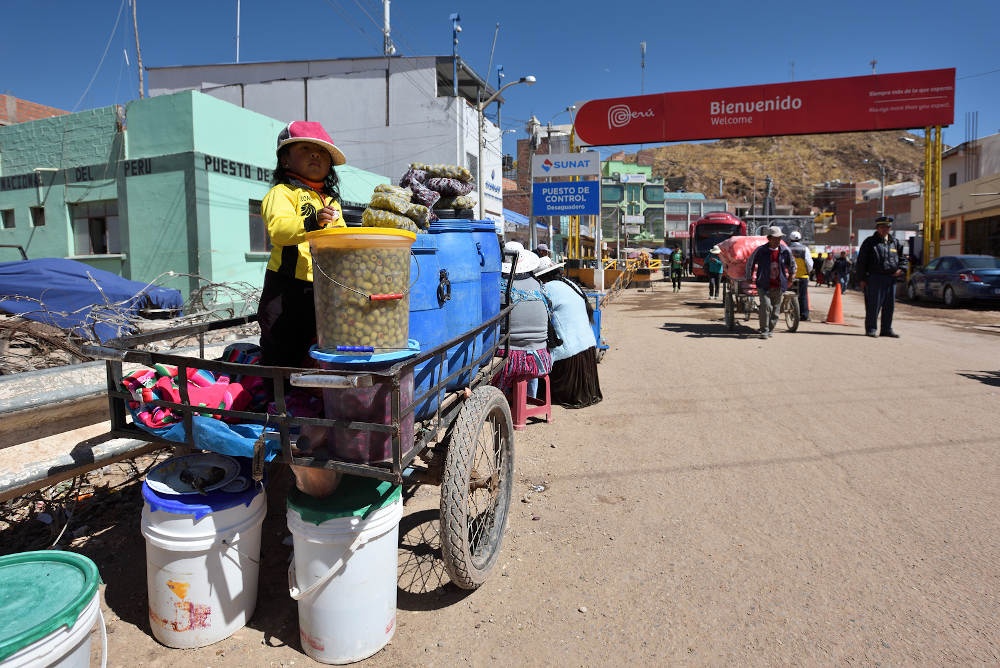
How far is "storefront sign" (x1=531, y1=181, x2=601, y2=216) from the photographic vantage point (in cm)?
1562

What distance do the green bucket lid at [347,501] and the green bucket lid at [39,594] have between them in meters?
0.67

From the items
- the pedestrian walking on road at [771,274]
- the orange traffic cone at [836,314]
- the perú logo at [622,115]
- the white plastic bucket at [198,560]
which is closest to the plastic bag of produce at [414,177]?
the white plastic bucket at [198,560]

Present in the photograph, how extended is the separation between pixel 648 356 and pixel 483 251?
6.10 meters

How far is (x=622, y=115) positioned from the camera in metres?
16.6

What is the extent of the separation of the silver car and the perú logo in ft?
30.7

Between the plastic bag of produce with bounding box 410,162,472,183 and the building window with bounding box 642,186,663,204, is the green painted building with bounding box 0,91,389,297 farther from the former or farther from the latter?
the building window with bounding box 642,186,663,204

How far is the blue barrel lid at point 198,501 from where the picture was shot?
7.31 feet

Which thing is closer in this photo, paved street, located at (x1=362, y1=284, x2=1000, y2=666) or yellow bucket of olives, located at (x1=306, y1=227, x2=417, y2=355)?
yellow bucket of olives, located at (x1=306, y1=227, x2=417, y2=355)

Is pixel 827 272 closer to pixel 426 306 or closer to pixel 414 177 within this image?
pixel 414 177

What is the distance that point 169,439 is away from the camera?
7.75ft

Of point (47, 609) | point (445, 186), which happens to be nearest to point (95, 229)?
point (445, 186)

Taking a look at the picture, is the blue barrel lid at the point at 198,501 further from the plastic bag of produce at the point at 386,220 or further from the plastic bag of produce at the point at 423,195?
the plastic bag of produce at the point at 423,195

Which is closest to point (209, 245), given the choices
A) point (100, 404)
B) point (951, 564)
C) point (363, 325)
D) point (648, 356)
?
point (648, 356)

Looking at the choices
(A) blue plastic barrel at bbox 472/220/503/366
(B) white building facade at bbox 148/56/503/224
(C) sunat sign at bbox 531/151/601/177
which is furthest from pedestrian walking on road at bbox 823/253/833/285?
(A) blue plastic barrel at bbox 472/220/503/366
